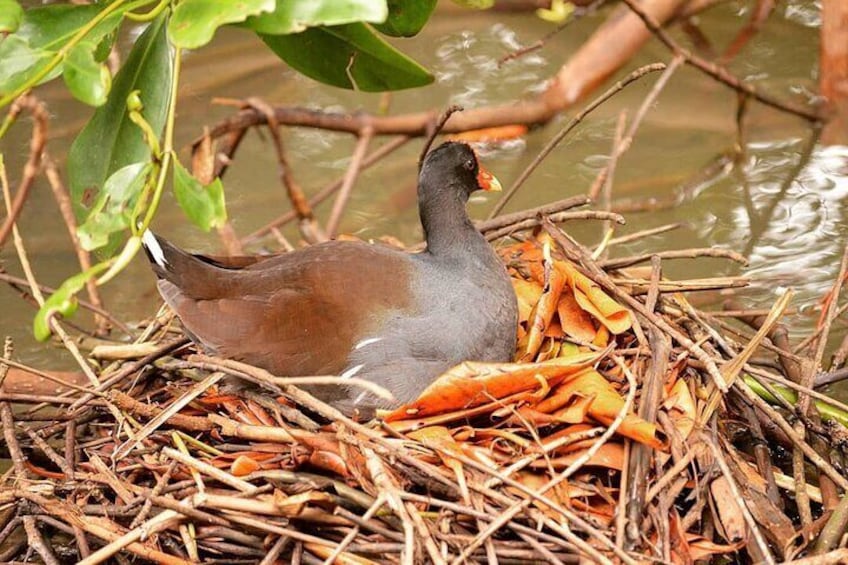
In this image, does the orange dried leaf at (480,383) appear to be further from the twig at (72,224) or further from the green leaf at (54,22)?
the twig at (72,224)

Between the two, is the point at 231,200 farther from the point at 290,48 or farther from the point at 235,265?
the point at 290,48

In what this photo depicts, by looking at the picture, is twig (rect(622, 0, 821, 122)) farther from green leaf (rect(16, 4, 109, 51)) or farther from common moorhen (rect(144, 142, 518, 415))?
green leaf (rect(16, 4, 109, 51))

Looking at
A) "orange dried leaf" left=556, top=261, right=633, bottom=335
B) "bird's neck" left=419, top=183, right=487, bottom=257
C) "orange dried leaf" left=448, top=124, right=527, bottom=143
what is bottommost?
"orange dried leaf" left=448, top=124, right=527, bottom=143

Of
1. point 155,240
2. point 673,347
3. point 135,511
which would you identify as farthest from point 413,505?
point 155,240

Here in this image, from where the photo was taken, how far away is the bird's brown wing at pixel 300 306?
2750mm

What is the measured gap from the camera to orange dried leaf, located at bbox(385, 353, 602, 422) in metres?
2.55

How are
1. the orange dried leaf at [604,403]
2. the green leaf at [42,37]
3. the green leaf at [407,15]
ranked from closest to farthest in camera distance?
the green leaf at [42,37] < the green leaf at [407,15] < the orange dried leaf at [604,403]

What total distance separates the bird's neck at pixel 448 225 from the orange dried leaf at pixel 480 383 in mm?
475

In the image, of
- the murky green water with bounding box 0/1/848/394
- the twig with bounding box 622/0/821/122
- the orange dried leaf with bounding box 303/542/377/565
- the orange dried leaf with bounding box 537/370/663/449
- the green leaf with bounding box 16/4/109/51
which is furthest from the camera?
the murky green water with bounding box 0/1/848/394

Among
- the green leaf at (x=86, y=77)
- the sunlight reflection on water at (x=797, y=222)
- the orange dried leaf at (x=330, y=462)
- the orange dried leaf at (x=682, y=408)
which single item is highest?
the green leaf at (x=86, y=77)

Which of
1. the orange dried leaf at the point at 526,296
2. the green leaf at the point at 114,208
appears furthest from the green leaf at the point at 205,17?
the orange dried leaf at the point at 526,296

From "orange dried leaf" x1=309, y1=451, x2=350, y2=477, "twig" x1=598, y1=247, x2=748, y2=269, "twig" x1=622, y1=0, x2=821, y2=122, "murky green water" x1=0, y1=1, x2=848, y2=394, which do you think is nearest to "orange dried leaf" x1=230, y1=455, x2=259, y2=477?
"orange dried leaf" x1=309, y1=451, x2=350, y2=477

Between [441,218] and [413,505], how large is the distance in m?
0.92

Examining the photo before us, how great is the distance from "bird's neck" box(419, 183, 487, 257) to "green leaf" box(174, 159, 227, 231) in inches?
49.4
